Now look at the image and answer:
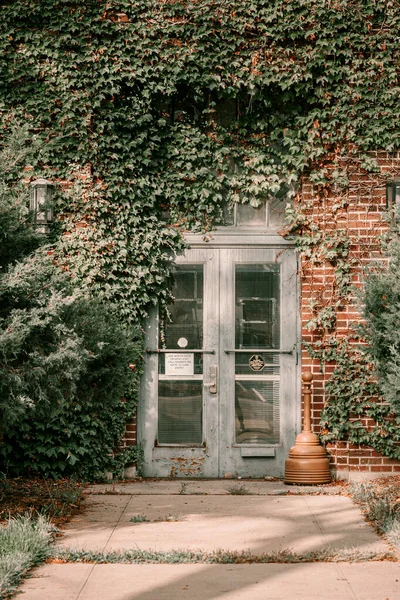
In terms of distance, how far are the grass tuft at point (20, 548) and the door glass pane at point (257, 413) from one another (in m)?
3.45

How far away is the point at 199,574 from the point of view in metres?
5.46

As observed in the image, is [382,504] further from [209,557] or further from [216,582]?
[216,582]

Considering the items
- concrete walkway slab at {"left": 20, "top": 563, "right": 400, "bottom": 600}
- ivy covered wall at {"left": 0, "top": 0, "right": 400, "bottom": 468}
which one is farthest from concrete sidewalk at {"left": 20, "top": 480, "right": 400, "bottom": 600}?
ivy covered wall at {"left": 0, "top": 0, "right": 400, "bottom": 468}

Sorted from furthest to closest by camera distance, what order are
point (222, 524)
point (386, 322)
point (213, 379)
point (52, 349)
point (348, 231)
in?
1. point (213, 379)
2. point (348, 231)
3. point (222, 524)
4. point (386, 322)
5. point (52, 349)

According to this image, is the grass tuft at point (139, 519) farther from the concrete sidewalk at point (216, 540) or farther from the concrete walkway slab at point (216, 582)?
the concrete walkway slab at point (216, 582)

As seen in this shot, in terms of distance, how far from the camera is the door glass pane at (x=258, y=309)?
31.6 ft

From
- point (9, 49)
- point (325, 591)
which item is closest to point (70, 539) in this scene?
point (325, 591)

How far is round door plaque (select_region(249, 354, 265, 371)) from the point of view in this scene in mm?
Result: 9578

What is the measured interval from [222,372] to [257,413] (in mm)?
600

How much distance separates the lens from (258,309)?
9.65m

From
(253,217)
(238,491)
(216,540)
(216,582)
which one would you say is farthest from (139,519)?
(253,217)

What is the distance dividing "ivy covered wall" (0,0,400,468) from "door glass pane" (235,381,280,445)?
2.64 ft

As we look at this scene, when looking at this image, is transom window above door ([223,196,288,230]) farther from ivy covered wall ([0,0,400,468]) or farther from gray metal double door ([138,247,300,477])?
gray metal double door ([138,247,300,477])

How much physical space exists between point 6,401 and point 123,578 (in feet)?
5.68
